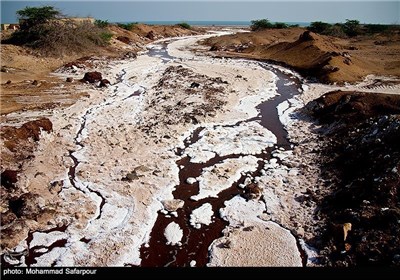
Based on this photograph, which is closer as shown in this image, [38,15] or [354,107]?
[354,107]

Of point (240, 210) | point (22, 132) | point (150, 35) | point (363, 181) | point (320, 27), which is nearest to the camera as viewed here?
point (240, 210)

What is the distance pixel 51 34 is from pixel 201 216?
20972 mm

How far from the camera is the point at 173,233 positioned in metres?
6.58

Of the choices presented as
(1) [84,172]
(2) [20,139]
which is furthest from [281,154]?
(2) [20,139]

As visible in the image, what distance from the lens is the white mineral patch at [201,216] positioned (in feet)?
22.7

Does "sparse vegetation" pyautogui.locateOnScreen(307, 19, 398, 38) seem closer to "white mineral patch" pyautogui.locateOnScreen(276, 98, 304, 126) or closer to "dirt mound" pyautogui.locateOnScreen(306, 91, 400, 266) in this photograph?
"white mineral patch" pyautogui.locateOnScreen(276, 98, 304, 126)

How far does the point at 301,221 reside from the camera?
22.6ft

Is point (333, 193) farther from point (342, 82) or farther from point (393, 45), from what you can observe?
point (393, 45)

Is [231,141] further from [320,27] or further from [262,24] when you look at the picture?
[262,24]

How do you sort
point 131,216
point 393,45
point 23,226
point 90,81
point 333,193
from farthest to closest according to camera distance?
point 393,45 → point 90,81 → point 333,193 → point 131,216 → point 23,226

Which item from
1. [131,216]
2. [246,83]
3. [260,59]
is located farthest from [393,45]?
[131,216]

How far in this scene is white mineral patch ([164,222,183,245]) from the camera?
20.9 ft

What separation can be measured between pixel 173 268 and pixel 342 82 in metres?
15.0

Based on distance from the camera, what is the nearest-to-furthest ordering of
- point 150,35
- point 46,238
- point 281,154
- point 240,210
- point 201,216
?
1. point 46,238
2. point 201,216
3. point 240,210
4. point 281,154
5. point 150,35
